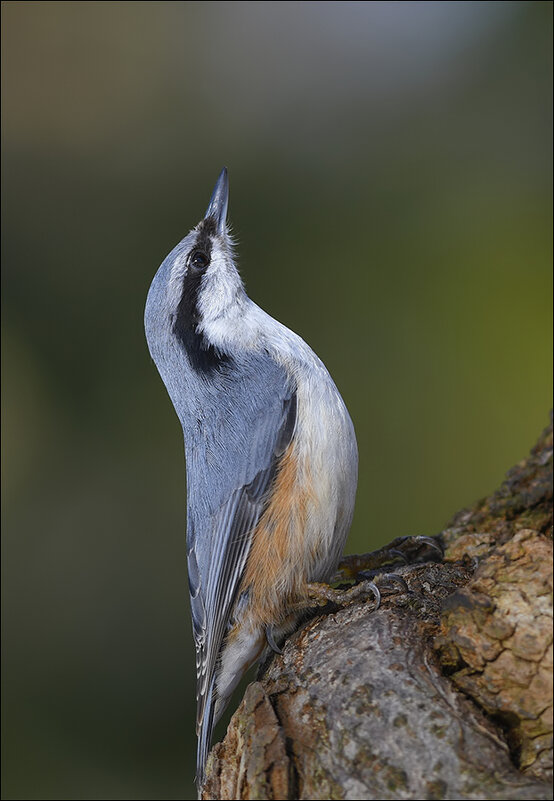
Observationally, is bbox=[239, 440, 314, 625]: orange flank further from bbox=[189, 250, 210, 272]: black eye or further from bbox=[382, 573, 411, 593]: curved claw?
bbox=[189, 250, 210, 272]: black eye

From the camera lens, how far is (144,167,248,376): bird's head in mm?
1719

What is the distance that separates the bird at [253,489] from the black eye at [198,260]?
21 centimetres

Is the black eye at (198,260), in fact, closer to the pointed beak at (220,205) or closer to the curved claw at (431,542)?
the pointed beak at (220,205)

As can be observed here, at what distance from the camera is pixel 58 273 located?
10.3 feet

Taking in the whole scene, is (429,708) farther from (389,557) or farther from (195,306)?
(195,306)

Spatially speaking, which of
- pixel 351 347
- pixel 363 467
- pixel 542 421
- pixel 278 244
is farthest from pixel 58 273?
pixel 542 421

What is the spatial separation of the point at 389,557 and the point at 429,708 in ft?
2.06

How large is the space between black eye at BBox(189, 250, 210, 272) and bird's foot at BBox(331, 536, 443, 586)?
77 centimetres

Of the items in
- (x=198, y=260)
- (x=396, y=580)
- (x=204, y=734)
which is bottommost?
(x=204, y=734)

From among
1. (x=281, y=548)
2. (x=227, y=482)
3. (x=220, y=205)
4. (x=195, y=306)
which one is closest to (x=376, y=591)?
(x=281, y=548)

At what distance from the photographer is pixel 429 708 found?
102cm

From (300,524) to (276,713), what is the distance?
44 cm

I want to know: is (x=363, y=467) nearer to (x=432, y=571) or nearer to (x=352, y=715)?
(x=432, y=571)

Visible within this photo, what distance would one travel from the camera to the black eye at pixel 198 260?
1.85 m
